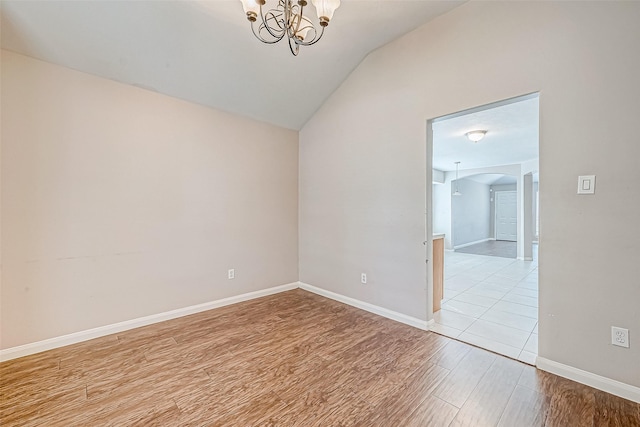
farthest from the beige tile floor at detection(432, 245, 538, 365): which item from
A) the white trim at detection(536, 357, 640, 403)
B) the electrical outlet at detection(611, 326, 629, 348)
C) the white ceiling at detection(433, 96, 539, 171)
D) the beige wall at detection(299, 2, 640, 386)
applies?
the white ceiling at detection(433, 96, 539, 171)

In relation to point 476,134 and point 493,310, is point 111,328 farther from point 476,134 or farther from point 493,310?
point 476,134

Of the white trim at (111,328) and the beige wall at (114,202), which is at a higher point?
the beige wall at (114,202)

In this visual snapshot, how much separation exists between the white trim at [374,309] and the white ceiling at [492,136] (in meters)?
2.06

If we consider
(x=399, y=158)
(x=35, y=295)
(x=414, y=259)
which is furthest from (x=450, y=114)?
(x=35, y=295)

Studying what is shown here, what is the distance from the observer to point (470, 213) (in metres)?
9.59

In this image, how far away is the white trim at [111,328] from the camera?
2223 mm

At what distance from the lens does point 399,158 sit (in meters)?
2.90

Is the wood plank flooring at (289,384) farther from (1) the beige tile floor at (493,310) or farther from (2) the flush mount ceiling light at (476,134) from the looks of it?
(2) the flush mount ceiling light at (476,134)

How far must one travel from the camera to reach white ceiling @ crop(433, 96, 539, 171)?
357 centimetres

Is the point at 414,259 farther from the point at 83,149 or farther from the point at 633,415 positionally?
the point at 83,149

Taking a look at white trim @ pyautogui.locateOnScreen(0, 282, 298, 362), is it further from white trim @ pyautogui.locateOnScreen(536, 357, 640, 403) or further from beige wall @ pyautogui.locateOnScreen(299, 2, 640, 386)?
white trim @ pyautogui.locateOnScreen(536, 357, 640, 403)

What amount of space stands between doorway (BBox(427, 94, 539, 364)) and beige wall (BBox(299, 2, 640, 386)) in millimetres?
207

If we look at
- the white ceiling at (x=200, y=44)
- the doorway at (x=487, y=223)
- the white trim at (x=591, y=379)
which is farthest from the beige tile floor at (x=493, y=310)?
the white ceiling at (x=200, y=44)

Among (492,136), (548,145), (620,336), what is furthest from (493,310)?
(492,136)
